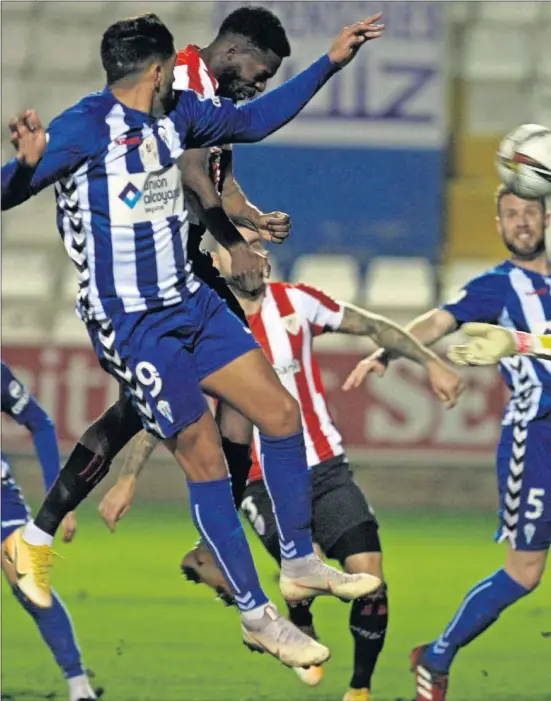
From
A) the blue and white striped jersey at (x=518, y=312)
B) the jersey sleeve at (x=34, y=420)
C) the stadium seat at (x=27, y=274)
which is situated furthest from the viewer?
the stadium seat at (x=27, y=274)

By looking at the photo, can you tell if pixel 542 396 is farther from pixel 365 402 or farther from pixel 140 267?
pixel 365 402

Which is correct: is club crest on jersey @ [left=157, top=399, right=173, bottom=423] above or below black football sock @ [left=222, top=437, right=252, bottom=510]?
above

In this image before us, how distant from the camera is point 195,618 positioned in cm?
859

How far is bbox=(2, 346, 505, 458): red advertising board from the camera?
1209 centimetres

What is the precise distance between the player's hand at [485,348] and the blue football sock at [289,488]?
64cm

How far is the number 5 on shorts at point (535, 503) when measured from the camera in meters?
6.40

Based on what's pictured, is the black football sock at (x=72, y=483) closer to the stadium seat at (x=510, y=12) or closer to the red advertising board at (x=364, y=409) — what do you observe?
the red advertising board at (x=364, y=409)

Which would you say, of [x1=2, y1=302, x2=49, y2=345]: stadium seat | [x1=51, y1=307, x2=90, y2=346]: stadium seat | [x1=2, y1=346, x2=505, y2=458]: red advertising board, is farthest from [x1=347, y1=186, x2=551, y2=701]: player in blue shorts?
[x1=2, y1=302, x2=49, y2=345]: stadium seat

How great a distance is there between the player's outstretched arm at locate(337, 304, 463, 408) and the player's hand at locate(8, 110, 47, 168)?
1921 mm

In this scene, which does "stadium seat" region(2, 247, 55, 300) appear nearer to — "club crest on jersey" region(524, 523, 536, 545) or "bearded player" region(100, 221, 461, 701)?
"bearded player" region(100, 221, 461, 701)

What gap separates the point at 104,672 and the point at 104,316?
2591 mm

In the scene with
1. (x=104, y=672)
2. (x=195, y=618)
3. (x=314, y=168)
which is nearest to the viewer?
(x=104, y=672)

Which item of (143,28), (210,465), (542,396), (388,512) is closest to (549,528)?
(542,396)

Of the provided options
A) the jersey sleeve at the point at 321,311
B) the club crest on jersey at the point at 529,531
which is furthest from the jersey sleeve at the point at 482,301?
the club crest on jersey at the point at 529,531
